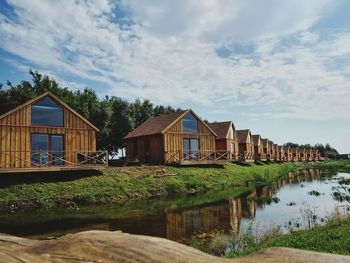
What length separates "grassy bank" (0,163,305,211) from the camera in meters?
21.0

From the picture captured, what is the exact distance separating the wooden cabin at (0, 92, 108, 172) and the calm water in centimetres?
616

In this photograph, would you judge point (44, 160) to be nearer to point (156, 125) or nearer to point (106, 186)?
point (106, 186)

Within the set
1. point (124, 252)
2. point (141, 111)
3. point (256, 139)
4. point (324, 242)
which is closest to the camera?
point (124, 252)

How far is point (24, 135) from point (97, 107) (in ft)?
76.8

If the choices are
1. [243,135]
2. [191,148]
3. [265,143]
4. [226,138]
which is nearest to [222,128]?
[226,138]

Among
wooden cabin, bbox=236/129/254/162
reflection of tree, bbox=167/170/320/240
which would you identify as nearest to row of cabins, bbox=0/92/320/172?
reflection of tree, bbox=167/170/320/240

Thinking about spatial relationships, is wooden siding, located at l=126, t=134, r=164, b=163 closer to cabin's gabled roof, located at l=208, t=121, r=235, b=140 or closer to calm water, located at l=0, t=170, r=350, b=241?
calm water, located at l=0, t=170, r=350, b=241

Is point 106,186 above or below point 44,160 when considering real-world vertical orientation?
below

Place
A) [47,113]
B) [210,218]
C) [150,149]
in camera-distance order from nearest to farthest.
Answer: [210,218], [47,113], [150,149]

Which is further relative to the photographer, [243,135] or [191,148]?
[243,135]

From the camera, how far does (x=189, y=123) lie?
125 feet

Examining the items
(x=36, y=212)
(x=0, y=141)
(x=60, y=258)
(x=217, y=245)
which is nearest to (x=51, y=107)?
(x=0, y=141)

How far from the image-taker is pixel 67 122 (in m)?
27.6

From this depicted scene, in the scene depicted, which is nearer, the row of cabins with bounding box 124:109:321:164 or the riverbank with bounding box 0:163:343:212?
the riverbank with bounding box 0:163:343:212
